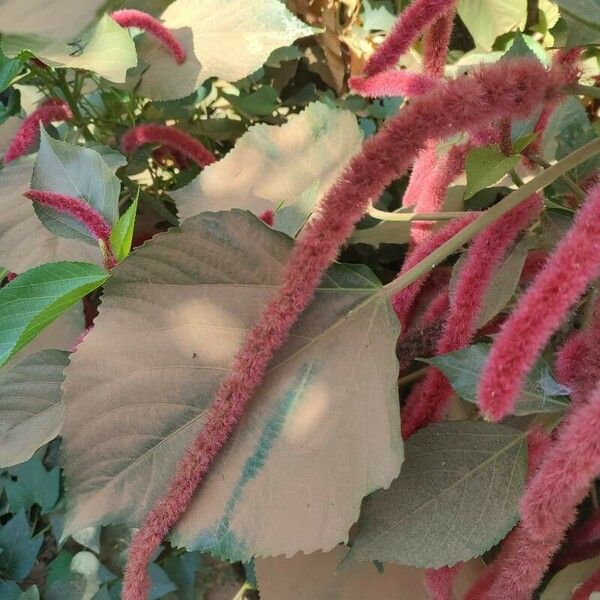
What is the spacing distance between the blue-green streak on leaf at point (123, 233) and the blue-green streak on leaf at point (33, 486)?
0.52 meters

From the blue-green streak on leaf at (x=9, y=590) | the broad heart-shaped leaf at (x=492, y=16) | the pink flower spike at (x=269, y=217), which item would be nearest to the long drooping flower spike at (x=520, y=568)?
the pink flower spike at (x=269, y=217)

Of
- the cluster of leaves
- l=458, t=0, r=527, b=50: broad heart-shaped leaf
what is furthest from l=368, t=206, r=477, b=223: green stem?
l=458, t=0, r=527, b=50: broad heart-shaped leaf

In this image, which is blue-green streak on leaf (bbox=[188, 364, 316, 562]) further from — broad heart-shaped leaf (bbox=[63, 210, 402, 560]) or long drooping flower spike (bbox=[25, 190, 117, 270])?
long drooping flower spike (bbox=[25, 190, 117, 270])

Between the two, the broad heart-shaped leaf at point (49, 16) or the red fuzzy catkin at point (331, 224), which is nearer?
the red fuzzy catkin at point (331, 224)

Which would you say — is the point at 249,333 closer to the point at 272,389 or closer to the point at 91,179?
the point at 272,389

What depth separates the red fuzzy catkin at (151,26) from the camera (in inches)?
23.5

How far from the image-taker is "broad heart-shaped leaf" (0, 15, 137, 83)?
56cm

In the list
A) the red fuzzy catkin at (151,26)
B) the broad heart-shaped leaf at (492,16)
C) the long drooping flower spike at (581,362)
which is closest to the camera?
the long drooping flower spike at (581,362)

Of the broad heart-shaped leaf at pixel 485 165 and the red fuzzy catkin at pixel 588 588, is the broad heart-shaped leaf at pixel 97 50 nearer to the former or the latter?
the broad heart-shaped leaf at pixel 485 165

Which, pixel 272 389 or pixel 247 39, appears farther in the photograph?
pixel 247 39

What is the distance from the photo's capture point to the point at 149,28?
622 millimetres

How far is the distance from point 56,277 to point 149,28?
0.32 m

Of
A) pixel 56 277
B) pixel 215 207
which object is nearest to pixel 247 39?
pixel 215 207

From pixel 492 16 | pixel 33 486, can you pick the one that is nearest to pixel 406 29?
pixel 492 16
